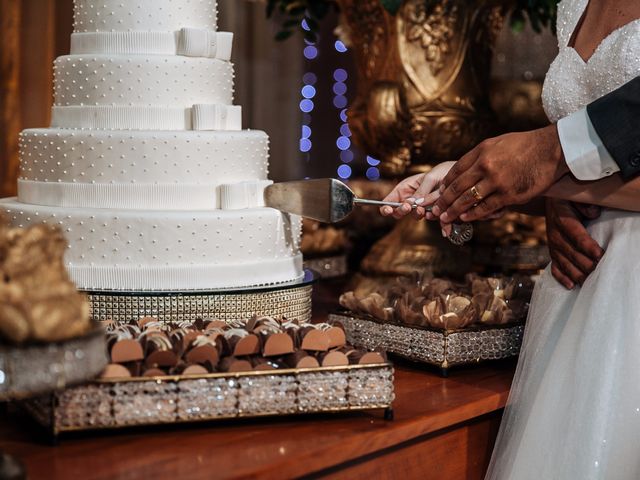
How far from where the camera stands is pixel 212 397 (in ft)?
4.23

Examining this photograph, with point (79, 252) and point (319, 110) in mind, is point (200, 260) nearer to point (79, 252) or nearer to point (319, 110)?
point (79, 252)

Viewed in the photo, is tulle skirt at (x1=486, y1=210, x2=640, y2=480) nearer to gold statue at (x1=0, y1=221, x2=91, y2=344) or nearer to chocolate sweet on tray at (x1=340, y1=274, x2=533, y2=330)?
chocolate sweet on tray at (x1=340, y1=274, x2=533, y2=330)

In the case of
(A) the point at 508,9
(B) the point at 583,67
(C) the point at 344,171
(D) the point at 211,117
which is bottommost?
(C) the point at 344,171

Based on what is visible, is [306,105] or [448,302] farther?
[306,105]

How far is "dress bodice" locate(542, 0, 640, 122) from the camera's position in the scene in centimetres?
152

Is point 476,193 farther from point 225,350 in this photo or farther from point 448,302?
point 225,350

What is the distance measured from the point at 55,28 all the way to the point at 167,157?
2.24 m

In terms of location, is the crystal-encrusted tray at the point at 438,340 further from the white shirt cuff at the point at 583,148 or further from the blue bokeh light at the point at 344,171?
the blue bokeh light at the point at 344,171

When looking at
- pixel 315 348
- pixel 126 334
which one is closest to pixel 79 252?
pixel 126 334

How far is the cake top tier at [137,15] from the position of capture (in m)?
1.85

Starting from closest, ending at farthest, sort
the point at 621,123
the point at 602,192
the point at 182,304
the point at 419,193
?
1. the point at 621,123
2. the point at 602,192
3. the point at 182,304
4. the point at 419,193

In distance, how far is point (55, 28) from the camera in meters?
3.77

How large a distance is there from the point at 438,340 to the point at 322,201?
0.34 meters

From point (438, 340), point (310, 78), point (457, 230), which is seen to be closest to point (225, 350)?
point (438, 340)
